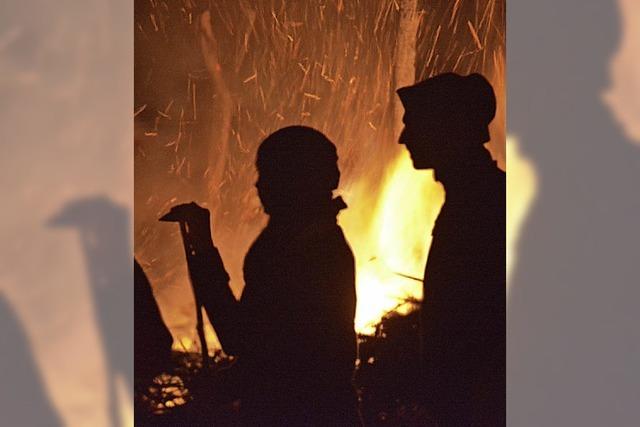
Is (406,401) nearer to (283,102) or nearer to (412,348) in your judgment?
(412,348)

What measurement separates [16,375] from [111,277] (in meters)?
0.38

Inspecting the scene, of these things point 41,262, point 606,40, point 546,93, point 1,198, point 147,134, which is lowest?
point 41,262

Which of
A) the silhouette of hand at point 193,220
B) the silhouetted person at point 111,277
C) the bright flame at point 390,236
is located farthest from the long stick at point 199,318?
the bright flame at point 390,236

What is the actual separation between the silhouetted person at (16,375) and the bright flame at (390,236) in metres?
0.92

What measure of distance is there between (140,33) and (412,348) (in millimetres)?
1163

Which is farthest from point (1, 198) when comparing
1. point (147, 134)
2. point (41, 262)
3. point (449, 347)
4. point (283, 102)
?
point (449, 347)

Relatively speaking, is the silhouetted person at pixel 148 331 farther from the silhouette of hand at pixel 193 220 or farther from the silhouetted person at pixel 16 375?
the silhouetted person at pixel 16 375

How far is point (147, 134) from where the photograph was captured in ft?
7.61

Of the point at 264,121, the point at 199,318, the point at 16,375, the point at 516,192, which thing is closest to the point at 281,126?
the point at 264,121

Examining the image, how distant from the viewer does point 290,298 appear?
2.33 metres

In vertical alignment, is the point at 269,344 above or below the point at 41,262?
below

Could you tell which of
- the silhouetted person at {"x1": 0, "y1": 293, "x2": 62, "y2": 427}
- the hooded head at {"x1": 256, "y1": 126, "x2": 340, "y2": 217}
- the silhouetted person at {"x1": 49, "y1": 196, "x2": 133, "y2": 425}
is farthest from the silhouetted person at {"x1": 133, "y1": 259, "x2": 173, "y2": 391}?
the hooded head at {"x1": 256, "y1": 126, "x2": 340, "y2": 217}

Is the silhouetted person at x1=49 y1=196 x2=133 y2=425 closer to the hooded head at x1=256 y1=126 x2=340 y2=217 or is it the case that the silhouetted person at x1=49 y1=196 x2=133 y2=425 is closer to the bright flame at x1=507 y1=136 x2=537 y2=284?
the hooded head at x1=256 y1=126 x2=340 y2=217

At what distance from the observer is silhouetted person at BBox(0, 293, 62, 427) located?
7.63ft
